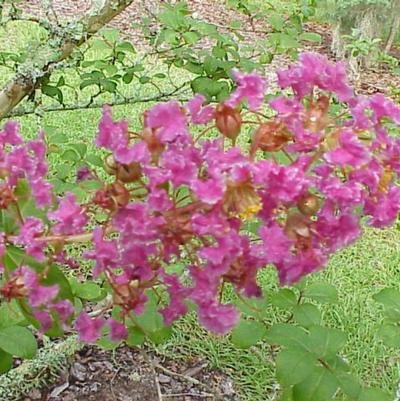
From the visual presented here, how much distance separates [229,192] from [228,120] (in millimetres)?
85

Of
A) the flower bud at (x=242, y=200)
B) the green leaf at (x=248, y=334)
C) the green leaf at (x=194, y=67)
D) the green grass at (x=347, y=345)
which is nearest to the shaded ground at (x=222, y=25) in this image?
the green grass at (x=347, y=345)

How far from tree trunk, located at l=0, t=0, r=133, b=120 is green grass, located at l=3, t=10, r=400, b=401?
0.09 meters

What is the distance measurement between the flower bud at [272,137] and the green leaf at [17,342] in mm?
508

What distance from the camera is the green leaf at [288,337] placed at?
1.08 m

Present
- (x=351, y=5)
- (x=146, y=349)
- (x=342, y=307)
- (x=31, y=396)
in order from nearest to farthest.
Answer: (x=31, y=396) < (x=146, y=349) < (x=342, y=307) < (x=351, y=5)

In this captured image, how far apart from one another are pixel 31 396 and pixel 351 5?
396cm

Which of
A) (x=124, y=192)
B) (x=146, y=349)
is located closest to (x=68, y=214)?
(x=124, y=192)

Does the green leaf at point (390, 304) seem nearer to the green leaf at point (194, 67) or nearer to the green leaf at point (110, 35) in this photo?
the green leaf at point (194, 67)

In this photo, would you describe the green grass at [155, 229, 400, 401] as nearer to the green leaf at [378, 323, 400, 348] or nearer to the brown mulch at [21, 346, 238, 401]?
the brown mulch at [21, 346, 238, 401]

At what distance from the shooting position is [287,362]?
3.42 ft

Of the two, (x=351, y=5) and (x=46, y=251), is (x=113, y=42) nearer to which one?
(x=46, y=251)

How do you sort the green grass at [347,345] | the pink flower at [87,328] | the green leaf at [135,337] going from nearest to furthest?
1. the pink flower at [87,328]
2. the green leaf at [135,337]
3. the green grass at [347,345]

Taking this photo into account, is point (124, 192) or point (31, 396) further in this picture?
point (31, 396)

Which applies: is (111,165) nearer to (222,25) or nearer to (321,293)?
(321,293)
